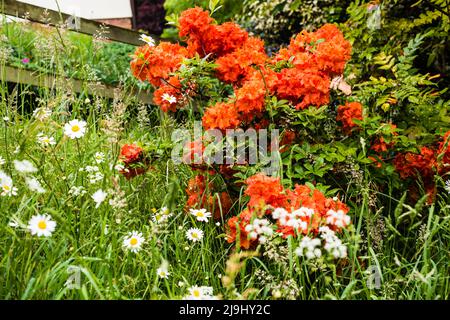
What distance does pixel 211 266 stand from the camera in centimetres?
226

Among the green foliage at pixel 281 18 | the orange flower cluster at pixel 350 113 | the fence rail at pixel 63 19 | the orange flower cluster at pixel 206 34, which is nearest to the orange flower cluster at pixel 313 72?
the orange flower cluster at pixel 350 113

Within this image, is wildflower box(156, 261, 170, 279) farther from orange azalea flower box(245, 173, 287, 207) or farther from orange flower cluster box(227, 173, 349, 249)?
orange azalea flower box(245, 173, 287, 207)

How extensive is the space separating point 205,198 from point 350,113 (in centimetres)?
83

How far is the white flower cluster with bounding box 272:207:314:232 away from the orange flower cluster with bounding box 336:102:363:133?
2.74 feet

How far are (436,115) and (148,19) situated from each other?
9.00 meters

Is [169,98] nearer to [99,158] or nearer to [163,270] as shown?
[99,158]

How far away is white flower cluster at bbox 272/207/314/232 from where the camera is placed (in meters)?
1.70

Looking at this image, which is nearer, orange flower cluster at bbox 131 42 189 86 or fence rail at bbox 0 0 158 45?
orange flower cluster at bbox 131 42 189 86

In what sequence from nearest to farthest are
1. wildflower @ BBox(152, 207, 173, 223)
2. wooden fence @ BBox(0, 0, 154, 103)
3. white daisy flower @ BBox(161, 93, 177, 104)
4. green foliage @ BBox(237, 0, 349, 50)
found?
wildflower @ BBox(152, 207, 173, 223)
white daisy flower @ BBox(161, 93, 177, 104)
wooden fence @ BBox(0, 0, 154, 103)
green foliage @ BBox(237, 0, 349, 50)

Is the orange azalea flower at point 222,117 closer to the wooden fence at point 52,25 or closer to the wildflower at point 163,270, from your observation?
the wildflower at point 163,270

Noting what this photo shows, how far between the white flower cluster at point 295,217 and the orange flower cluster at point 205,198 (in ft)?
2.15

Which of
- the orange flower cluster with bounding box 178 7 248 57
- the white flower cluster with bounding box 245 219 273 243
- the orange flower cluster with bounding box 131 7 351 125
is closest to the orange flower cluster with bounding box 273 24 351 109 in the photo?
the orange flower cluster with bounding box 131 7 351 125

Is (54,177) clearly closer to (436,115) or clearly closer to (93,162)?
(93,162)
